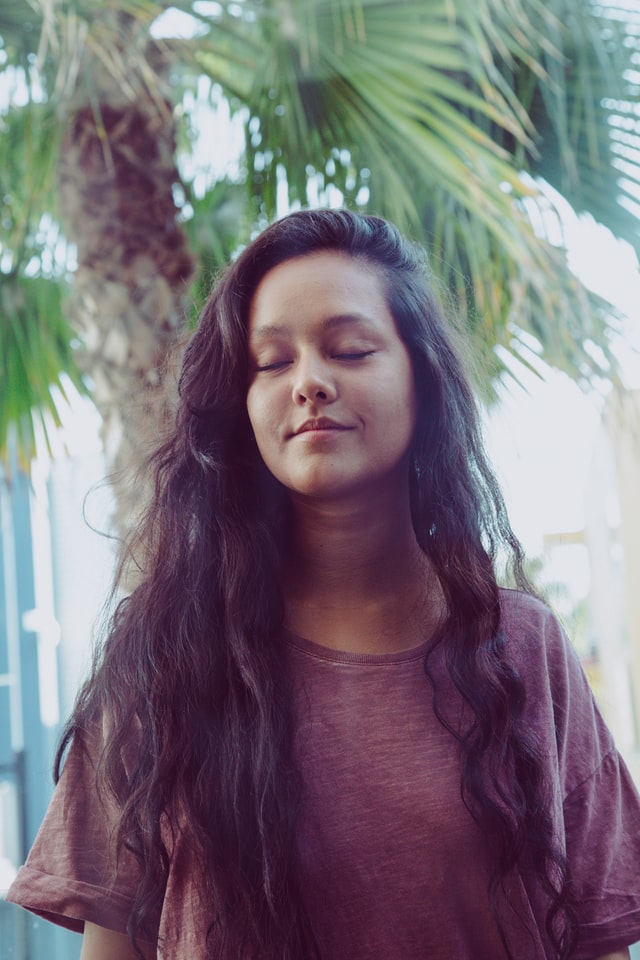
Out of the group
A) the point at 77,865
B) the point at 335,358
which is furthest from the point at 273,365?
the point at 77,865

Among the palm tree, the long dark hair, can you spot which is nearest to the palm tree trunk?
the palm tree

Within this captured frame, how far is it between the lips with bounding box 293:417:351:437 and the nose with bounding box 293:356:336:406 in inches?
0.5

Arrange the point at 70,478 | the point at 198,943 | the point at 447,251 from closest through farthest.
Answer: the point at 198,943 → the point at 447,251 → the point at 70,478

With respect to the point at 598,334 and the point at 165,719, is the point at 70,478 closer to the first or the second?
the point at 598,334

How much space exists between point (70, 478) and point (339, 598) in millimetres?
1574

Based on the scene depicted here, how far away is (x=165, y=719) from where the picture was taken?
849mm

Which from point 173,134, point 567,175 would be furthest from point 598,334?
point 173,134

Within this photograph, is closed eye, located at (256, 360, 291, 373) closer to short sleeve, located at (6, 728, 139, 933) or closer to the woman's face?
the woman's face

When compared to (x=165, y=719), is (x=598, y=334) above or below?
above

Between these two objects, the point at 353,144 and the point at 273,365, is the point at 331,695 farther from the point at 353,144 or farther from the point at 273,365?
the point at 353,144

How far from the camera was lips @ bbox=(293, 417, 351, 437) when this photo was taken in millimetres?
803

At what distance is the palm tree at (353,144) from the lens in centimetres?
185

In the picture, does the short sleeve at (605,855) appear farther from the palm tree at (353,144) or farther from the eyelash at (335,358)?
the palm tree at (353,144)

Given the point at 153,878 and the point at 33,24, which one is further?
the point at 33,24
